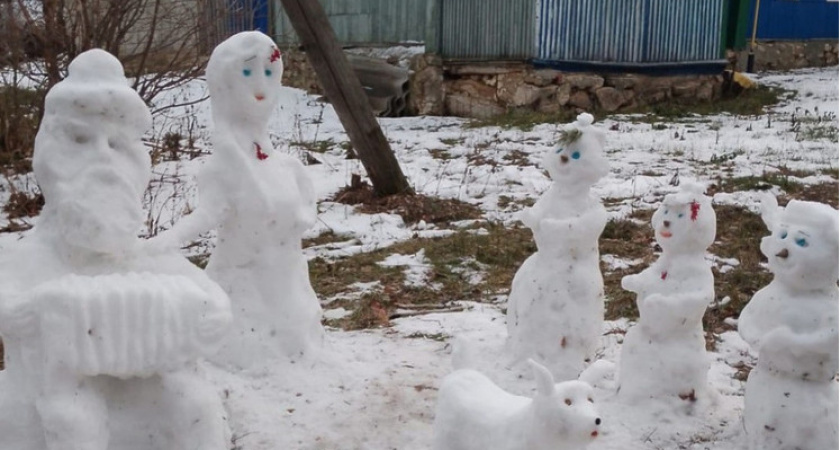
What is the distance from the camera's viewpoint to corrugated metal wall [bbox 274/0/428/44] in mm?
13352

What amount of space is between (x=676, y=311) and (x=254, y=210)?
1810 mm

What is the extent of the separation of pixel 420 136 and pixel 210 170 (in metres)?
7.37

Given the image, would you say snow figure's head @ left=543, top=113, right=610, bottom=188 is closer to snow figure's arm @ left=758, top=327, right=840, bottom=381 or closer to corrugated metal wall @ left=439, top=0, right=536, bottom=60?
snow figure's arm @ left=758, top=327, right=840, bottom=381

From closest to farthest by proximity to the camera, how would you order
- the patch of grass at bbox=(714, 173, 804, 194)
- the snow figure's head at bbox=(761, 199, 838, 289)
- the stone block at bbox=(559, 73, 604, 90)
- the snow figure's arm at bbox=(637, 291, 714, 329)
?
the snow figure's head at bbox=(761, 199, 838, 289) → the snow figure's arm at bbox=(637, 291, 714, 329) → the patch of grass at bbox=(714, 173, 804, 194) → the stone block at bbox=(559, 73, 604, 90)

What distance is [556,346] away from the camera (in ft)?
12.5

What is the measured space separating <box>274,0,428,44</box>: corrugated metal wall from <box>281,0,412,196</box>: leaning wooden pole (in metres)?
5.95

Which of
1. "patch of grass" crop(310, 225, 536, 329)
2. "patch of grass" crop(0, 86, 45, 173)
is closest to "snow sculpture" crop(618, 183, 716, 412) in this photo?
"patch of grass" crop(310, 225, 536, 329)

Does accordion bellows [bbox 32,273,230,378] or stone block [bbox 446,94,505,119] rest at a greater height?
accordion bellows [bbox 32,273,230,378]

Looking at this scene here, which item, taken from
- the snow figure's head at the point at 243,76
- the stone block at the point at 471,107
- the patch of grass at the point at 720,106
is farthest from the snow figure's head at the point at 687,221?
the stone block at the point at 471,107

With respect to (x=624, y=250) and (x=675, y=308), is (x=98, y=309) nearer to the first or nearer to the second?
(x=675, y=308)

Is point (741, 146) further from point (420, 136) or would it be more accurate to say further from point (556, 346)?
point (556, 346)

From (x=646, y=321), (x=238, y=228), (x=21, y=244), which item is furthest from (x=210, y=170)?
(x=646, y=321)

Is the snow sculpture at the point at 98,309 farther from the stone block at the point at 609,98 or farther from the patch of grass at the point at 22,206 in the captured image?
the stone block at the point at 609,98

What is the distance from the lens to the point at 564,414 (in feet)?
8.59
